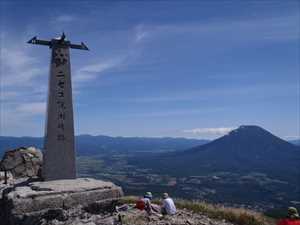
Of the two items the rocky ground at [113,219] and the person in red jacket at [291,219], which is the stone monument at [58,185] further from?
the person in red jacket at [291,219]

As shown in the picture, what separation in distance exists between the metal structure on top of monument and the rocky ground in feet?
8.78

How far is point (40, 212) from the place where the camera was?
42.3ft

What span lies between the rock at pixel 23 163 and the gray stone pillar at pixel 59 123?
6422 mm

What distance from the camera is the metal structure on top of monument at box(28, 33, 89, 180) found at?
1555cm

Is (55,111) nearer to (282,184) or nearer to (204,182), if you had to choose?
(204,182)

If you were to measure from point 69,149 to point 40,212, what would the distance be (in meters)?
3.44

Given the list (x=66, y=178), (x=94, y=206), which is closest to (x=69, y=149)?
(x=66, y=178)

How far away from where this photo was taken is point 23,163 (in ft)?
72.0

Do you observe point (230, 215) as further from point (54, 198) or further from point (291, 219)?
point (54, 198)

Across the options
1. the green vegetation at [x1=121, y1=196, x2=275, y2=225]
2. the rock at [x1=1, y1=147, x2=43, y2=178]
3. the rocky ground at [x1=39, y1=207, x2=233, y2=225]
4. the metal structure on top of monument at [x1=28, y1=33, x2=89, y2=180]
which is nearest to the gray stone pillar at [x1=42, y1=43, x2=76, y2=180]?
the metal structure on top of monument at [x1=28, y1=33, x2=89, y2=180]

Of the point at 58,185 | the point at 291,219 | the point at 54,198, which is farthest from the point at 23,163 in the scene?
the point at 291,219

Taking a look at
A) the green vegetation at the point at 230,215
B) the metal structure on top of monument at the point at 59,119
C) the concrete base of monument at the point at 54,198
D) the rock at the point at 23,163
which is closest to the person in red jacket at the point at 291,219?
the green vegetation at the point at 230,215

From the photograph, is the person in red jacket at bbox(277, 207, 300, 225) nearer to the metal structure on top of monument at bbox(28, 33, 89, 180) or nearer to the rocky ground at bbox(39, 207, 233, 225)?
the rocky ground at bbox(39, 207, 233, 225)

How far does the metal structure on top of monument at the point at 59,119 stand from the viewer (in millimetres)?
15547
